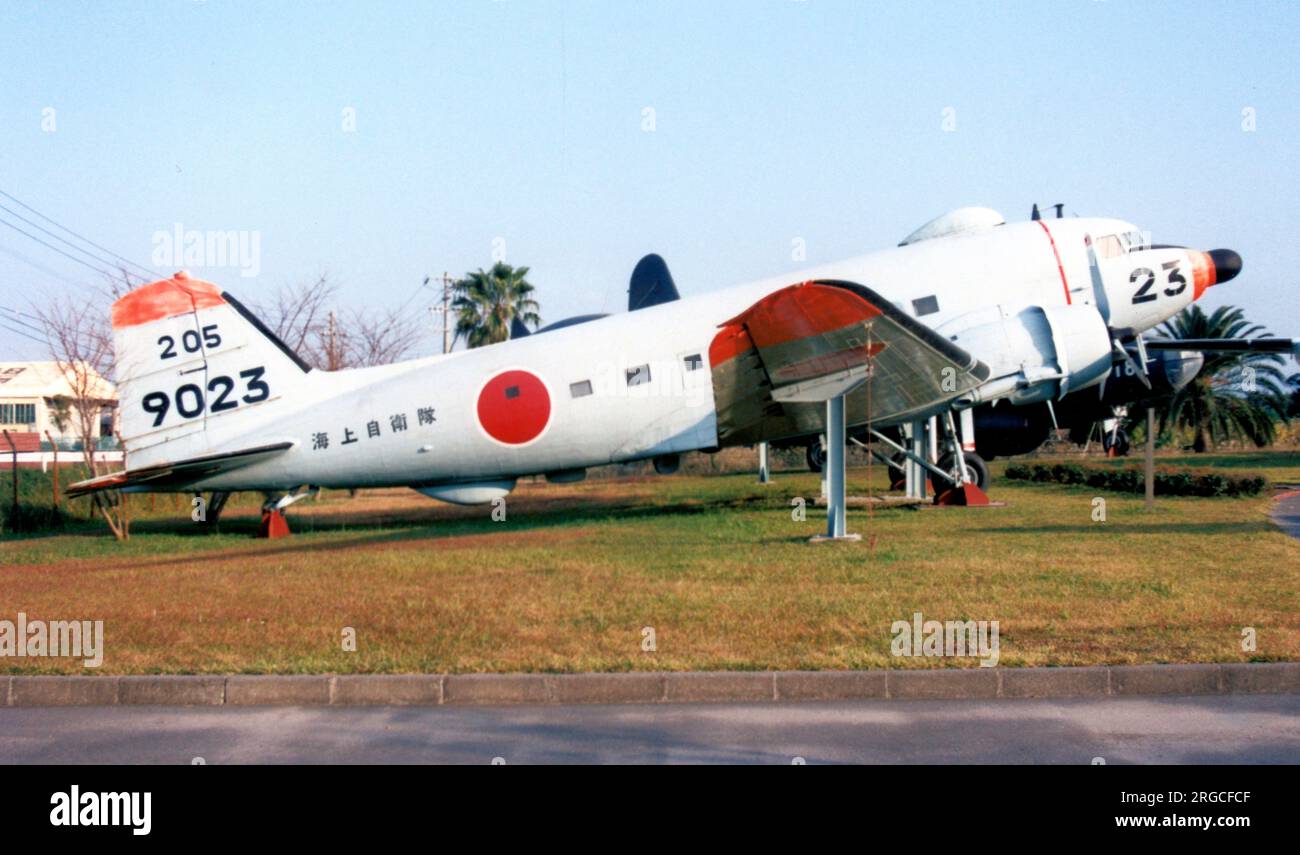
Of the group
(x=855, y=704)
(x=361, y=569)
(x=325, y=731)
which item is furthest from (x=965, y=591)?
(x=361, y=569)

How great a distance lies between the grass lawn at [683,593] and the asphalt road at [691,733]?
0.71m

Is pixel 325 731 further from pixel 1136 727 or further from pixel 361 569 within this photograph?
pixel 361 569

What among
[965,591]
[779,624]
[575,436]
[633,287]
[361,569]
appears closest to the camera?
[779,624]

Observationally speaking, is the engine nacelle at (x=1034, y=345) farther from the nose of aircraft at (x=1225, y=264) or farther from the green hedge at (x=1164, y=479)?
the green hedge at (x=1164, y=479)

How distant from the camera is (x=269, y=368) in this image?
65.3 ft

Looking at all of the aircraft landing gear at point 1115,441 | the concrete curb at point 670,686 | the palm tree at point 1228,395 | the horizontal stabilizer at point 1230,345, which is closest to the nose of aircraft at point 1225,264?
the horizontal stabilizer at point 1230,345

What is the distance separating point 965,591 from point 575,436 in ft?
31.6

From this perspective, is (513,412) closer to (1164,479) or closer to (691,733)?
(691,733)

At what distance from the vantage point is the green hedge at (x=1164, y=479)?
24.5m

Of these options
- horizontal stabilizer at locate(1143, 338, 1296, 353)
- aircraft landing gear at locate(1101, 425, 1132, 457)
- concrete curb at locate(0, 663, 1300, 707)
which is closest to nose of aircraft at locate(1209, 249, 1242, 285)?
horizontal stabilizer at locate(1143, 338, 1296, 353)

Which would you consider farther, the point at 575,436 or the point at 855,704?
the point at 575,436

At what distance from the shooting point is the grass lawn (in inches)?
353

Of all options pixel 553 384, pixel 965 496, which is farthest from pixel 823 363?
pixel 965 496

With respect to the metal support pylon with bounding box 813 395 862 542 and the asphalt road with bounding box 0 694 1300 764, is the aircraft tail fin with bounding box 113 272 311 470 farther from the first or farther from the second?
the asphalt road with bounding box 0 694 1300 764
